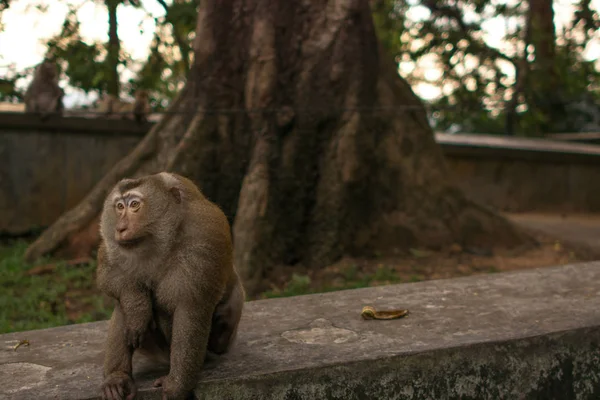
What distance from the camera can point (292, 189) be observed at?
20.4ft

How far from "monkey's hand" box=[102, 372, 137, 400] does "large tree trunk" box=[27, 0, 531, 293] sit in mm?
3217

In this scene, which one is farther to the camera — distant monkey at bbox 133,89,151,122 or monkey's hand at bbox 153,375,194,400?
distant monkey at bbox 133,89,151,122

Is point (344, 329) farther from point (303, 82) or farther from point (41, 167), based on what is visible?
point (41, 167)

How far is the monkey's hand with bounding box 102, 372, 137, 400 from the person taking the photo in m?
2.60

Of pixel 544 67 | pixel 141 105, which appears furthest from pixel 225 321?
pixel 544 67

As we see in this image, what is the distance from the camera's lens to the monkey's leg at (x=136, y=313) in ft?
8.59

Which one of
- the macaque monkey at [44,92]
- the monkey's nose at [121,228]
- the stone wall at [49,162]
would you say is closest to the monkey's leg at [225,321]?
the monkey's nose at [121,228]

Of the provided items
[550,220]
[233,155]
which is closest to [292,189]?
[233,155]

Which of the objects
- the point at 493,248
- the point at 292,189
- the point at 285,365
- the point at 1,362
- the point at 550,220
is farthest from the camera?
the point at 550,220

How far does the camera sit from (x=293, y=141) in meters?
6.25

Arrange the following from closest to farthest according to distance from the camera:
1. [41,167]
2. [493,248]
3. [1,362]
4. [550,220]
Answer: [1,362] < [493,248] < [41,167] < [550,220]

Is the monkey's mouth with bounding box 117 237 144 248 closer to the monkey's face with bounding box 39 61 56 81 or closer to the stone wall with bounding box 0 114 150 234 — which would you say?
the stone wall with bounding box 0 114 150 234

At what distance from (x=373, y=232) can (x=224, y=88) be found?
177cm

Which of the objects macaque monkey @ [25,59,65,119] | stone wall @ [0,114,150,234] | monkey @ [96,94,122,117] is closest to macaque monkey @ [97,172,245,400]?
stone wall @ [0,114,150,234]
